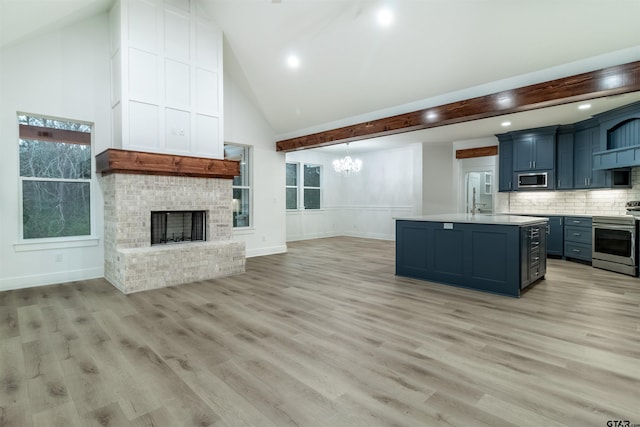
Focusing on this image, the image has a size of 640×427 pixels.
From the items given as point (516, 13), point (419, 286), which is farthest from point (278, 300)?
point (516, 13)

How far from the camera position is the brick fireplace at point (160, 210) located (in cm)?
441

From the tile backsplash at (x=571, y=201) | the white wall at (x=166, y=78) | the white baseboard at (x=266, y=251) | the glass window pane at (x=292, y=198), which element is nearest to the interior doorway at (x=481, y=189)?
the tile backsplash at (x=571, y=201)

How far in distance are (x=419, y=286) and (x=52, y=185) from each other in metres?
5.55

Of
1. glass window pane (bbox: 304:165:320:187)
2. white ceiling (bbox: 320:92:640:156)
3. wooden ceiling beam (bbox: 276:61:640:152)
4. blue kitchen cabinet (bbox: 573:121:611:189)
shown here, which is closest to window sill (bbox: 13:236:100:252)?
wooden ceiling beam (bbox: 276:61:640:152)

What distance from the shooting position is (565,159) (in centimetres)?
678

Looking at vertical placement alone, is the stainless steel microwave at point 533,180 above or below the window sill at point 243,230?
above

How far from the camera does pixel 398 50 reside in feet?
15.2

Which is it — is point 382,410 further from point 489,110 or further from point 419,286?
point 489,110

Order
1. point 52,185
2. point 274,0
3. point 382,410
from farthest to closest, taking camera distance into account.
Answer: point 52,185 < point 274,0 < point 382,410

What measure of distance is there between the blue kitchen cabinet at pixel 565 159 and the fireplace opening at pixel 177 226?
7226mm

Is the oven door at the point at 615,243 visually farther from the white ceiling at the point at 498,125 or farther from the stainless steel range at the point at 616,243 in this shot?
the white ceiling at the point at 498,125

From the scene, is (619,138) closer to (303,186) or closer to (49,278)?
(303,186)

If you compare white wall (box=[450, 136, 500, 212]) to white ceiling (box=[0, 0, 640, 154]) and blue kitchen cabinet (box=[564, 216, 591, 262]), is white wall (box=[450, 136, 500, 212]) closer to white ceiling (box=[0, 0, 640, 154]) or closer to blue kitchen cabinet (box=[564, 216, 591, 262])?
white ceiling (box=[0, 0, 640, 154])

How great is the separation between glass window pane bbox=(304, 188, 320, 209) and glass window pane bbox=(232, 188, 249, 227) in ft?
11.1
